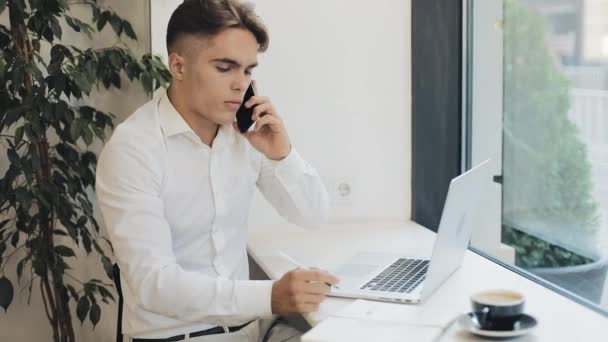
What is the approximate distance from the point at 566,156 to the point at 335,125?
0.73m

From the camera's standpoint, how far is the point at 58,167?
2518 millimetres

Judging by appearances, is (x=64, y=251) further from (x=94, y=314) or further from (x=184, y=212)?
(x=184, y=212)

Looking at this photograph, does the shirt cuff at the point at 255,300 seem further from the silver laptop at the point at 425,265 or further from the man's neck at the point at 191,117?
the man's neck at the point at 191,117

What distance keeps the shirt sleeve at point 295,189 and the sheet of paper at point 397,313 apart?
54 centimetres

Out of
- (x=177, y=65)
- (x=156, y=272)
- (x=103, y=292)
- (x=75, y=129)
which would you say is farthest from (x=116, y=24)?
(x=156, y=272)

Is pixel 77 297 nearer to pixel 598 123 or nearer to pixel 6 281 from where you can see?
pixel 6 281

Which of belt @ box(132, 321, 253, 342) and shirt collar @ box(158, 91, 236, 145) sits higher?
shirt collar @ box(158, 91, 236, 145)

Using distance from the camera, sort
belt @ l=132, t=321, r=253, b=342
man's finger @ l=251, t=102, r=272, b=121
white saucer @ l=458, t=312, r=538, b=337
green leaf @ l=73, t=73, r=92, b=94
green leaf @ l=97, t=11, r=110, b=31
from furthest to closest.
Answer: green leaf @ l=97, t=11, r=110, b=31, green leaf @ l=73, t=73, r=92, b=94, man's finger @ l=251, t=102, r=272, b=121, belt @ l=132, t=321, r=253, b=342, white saucer @ l=458, t=312, r=538, b=337

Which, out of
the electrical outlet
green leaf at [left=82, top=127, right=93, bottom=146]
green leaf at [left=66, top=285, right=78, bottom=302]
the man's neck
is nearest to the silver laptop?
the man's neck

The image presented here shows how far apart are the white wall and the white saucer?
119 cm

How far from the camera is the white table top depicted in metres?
1.54

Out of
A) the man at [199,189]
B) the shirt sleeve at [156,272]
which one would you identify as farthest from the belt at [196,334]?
the shirt sleeve at [156,272]

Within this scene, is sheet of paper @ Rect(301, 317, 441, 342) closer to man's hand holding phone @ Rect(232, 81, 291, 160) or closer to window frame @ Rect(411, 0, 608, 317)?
man's hand holding phone @ Rect(232, 81, 291, 160)

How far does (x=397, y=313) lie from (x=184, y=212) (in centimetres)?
60
